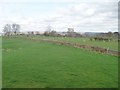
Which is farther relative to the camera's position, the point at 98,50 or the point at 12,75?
the point at 98,50

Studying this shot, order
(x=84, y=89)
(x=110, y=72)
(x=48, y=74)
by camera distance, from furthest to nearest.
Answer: (x=110, y=72) < (x=48, y=74) < (x=84, y=89)

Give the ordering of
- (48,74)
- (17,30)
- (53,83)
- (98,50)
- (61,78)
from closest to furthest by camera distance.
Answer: (53,83)
(61,78)
(48,74)
(98,50)
(17,30)

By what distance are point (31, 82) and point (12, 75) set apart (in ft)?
6.79

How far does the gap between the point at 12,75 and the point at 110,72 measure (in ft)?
17.7

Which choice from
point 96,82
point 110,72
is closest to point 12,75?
point 96,82

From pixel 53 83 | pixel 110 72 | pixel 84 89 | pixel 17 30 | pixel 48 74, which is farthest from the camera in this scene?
pixel 17 30

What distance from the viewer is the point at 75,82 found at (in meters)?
11.6

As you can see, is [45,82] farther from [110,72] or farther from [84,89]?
[110,72]

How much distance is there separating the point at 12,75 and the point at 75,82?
346cm

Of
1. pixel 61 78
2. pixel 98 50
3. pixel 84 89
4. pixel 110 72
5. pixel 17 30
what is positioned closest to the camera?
pixel 84 89

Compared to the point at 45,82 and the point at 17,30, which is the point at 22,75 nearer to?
the point at 45,82

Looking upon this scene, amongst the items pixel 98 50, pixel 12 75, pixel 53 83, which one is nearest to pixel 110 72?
pixel 53 83

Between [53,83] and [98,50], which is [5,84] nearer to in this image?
[53,83]

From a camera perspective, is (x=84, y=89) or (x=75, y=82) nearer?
(x=84, y=89)
